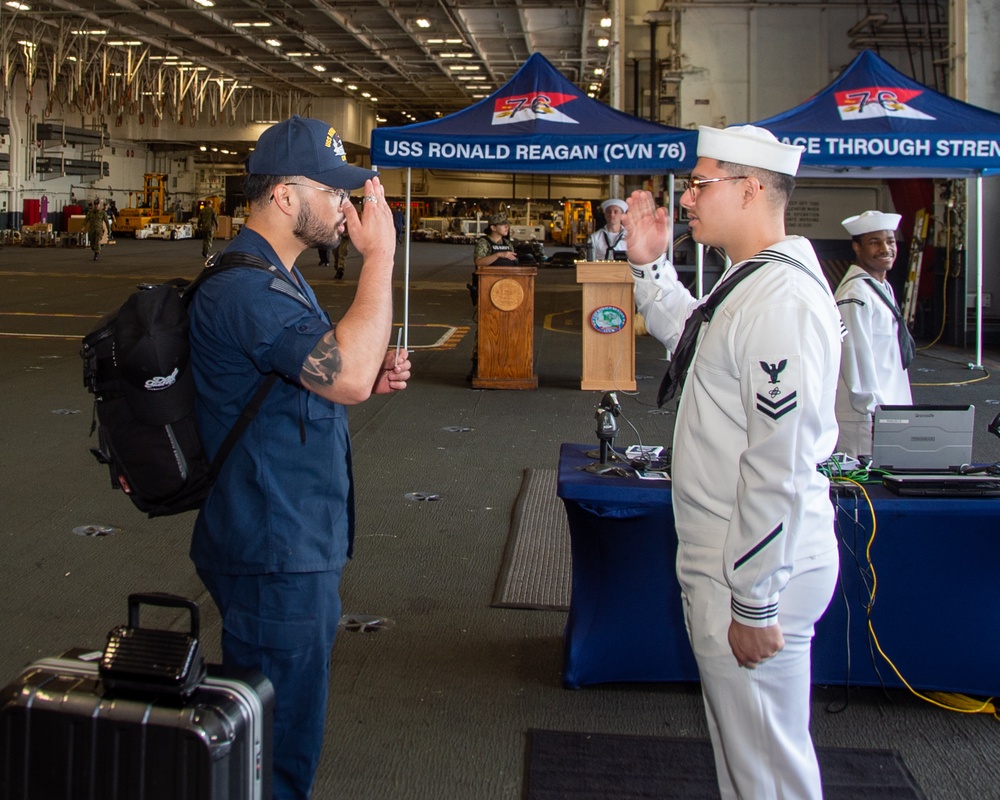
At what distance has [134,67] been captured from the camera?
36.4m

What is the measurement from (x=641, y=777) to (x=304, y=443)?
5.32 ft

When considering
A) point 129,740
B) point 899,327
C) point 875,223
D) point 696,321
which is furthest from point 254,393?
point 875,223

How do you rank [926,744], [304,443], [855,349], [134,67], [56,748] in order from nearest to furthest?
[56,748]
[304,443]
[926,744]
[855,349]
[134,67]

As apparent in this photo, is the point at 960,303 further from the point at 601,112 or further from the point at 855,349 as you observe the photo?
the point at 855,349

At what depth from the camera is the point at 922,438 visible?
145 inches

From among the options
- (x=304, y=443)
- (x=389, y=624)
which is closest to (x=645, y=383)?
(x=389, y=624)

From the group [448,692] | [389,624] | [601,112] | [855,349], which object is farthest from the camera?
[601,112]

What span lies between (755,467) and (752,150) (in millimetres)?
734

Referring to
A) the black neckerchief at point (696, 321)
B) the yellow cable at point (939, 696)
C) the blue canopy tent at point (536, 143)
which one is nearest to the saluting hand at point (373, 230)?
the black neckerchief at point (696, 321)

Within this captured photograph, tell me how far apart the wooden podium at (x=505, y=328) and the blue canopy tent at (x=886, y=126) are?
2.65m

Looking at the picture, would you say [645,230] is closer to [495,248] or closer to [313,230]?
[313,230]

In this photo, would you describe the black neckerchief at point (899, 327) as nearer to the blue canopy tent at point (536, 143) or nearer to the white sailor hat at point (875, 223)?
the white sailor hat at point (875, 223)

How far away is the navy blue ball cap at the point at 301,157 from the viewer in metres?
2.45

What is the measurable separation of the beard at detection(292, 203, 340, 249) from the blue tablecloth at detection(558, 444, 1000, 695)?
134 centimetres
